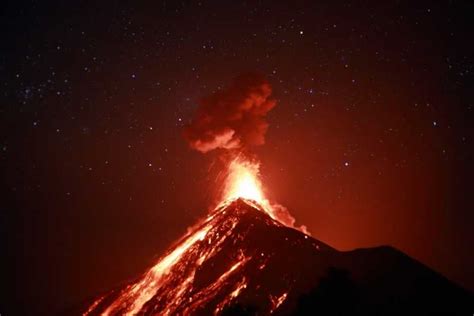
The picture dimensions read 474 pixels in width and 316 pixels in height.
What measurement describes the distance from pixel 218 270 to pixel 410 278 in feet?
70.8

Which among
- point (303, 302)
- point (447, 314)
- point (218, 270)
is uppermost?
point (218, 270)

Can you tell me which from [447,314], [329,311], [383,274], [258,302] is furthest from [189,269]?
[329,311]

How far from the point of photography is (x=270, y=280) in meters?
51.2

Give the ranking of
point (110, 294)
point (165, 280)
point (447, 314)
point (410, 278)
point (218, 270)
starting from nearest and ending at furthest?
point (447, 314), point (410, 278), point (218, 270), point (165, 280), point (110, 294)

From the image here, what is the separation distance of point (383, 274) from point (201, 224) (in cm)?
3538

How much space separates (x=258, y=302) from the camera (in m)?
47.0

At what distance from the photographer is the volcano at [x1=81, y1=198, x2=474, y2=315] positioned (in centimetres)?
4378

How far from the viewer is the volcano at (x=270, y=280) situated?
4378cm

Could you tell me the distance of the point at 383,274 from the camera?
168ft

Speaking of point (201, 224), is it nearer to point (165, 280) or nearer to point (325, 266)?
point (165, 280)

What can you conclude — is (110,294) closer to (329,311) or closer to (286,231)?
(286,231)

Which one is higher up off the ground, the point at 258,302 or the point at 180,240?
the point at 180,240

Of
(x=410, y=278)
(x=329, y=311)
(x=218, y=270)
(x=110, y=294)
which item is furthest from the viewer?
(x=110, y=294)

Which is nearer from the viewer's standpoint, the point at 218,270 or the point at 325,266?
the point at 325,266
